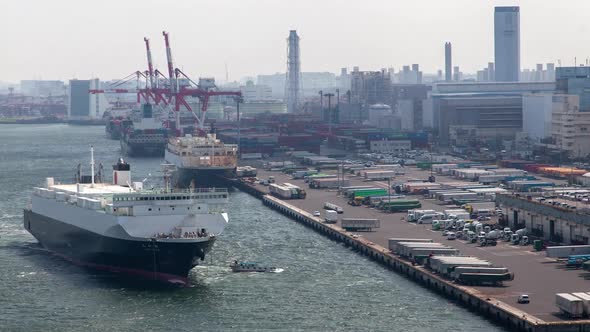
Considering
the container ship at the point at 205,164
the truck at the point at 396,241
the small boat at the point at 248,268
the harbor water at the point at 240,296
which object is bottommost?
the harbor water at the point at 240,296

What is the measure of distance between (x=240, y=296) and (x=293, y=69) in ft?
361

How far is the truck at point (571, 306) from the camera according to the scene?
25203 millimetres

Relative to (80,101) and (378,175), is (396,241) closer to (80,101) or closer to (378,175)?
(378,175)

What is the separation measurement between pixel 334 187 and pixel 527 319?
31770 millimetres

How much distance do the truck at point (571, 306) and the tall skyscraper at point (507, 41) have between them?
125 m

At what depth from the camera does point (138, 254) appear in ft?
105

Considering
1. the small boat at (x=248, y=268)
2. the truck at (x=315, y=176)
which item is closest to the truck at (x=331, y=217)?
the small boat at (x=248, y=268)

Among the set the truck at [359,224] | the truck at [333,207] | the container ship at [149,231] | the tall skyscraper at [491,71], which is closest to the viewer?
the container ship at [149,231]

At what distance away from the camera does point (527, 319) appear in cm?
2500

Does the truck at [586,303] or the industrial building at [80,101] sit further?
the industrial building at [80,101]

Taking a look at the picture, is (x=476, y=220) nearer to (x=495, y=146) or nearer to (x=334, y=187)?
(x=334, y=187)

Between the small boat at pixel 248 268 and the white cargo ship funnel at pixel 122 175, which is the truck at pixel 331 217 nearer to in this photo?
the white cargo ship funnel at pixel 122 175

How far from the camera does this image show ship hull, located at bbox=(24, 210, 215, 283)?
31.3 metres

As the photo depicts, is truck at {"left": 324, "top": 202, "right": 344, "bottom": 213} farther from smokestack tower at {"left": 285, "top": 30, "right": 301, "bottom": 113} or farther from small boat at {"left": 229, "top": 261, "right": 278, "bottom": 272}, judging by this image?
smokestack tower at {"left": 285, "top": 30, "right": 301, "bottom": 113}
